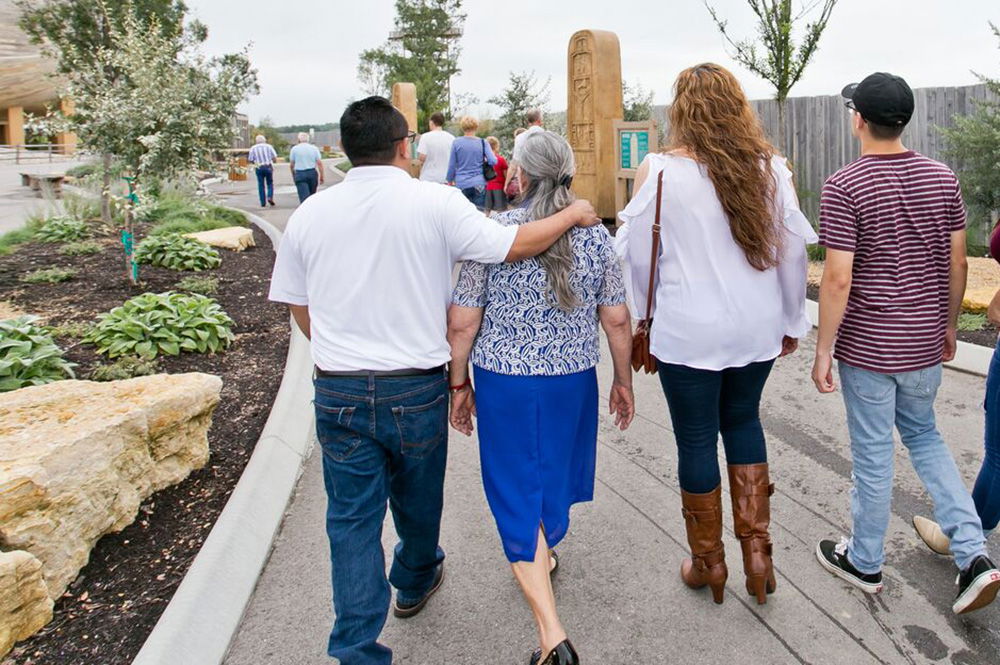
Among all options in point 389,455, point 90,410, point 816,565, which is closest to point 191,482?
point 90,410

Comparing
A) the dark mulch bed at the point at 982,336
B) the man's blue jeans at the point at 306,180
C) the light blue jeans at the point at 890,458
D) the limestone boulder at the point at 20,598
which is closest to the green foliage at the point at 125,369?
the limestone boulder at the point at 20,598

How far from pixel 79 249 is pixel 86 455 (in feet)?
26.2

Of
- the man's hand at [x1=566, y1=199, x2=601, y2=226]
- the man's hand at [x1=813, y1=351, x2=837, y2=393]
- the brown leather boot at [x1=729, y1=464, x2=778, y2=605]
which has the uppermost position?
the man's hand at [x1=566, y1=199, x2=601, y2=226]

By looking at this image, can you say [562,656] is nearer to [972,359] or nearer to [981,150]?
[972,359]

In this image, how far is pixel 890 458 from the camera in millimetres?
3117

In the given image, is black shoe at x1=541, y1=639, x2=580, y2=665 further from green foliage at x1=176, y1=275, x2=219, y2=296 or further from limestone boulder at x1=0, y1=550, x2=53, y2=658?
green foliage at x1=176, y1=275, x2=219, y2=296

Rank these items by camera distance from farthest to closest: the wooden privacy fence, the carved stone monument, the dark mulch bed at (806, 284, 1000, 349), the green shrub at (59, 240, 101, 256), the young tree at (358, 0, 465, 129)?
the young tree at (358, 0, 465, 129), the carved stone monument, the green shrub at (59, 240, 101, 256), the wooden privacy fence, the dark mulch bed at (806, 284, 1000, 349)

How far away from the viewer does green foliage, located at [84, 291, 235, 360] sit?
234 inches

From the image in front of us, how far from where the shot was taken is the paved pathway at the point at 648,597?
2.89 meters

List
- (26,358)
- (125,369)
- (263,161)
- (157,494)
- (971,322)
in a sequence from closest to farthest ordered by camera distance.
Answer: (157,494) < (26,358) < (125,369) < (971,322) < (263,161)

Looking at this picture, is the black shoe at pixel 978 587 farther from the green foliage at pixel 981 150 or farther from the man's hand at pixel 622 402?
the green foliage at pixel 981 150

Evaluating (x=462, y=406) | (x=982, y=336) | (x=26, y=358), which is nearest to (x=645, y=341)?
(x=462, y=406)

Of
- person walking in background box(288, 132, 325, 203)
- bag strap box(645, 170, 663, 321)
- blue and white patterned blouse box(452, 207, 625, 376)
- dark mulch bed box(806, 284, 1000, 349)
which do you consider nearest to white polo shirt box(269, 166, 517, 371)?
blue and white patterned blouse box(452, 207, 625, 376)

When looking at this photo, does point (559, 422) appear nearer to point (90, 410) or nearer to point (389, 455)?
point (389, 455)
